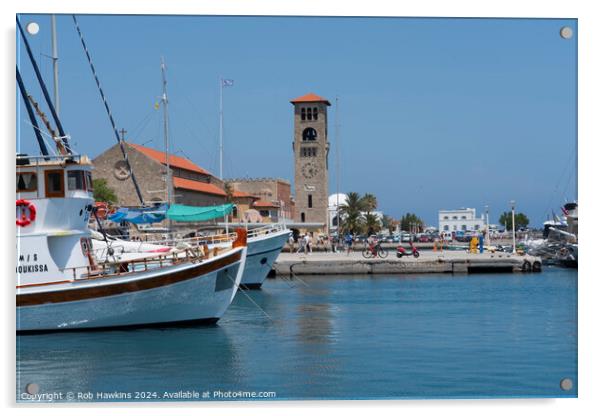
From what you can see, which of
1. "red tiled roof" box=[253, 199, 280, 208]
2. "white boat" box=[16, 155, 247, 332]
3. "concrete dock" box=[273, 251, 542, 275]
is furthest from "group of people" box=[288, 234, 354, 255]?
"white boat" box=[16, 155, 247, 332]

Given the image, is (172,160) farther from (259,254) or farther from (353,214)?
(353,214)

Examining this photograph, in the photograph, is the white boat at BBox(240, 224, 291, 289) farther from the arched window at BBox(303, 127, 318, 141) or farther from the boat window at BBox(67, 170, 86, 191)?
the arched window at BBox(303, 127, 318, 141)

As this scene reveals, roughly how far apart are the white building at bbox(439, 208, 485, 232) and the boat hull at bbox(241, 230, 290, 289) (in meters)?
59.6

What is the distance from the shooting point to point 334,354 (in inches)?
732

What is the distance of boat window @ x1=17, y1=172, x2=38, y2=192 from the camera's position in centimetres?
1962

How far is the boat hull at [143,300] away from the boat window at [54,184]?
216cm

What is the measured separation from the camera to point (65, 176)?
66.5 ft

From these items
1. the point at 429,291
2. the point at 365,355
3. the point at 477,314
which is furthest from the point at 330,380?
the point at 429,291

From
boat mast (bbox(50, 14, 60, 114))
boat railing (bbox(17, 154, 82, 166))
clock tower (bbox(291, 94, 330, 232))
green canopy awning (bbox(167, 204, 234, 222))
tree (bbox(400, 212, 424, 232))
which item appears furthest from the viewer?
tree (bbox(400, 212, 424, 232))

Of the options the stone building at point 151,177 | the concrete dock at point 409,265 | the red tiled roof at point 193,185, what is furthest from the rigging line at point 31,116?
the red tiled roof at point 193,185

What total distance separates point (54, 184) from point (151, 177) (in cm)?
4594

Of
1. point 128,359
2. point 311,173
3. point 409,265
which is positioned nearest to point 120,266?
point 128,359

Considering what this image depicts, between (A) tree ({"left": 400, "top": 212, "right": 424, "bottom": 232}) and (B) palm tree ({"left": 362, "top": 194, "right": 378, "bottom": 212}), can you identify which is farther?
(A) tree ({"left": 400, "top": 212, "right": 424, "bottom": 232})

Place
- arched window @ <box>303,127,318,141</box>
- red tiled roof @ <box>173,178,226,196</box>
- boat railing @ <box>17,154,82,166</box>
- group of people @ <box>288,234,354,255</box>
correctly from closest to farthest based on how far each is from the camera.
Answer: boat railing @ <box>17,154,82,166</box> < group of people @ <box>288,234,354,255</box> < red tiled roof @ <box>173,178,226,196</box> < arched window @ <box>303,127,318,141</box>
